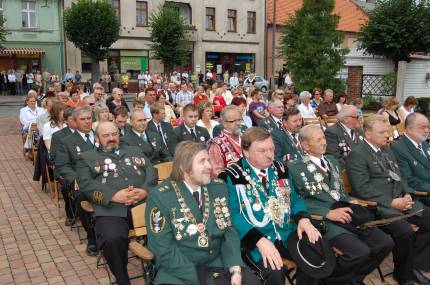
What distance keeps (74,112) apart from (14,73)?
2470 centimetres

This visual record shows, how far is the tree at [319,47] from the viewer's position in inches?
691

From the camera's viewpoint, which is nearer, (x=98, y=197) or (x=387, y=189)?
(x=98, y=197)

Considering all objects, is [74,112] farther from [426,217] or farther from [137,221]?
[426,217]

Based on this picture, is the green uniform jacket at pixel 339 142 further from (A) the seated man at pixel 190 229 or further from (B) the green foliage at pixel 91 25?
(B) the green foliage at pixel 91 25

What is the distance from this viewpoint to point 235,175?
3.70 metres

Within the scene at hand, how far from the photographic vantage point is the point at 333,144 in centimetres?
605

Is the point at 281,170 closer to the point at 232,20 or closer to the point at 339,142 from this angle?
the point at 339,142

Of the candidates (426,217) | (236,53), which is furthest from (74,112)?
(236,53)

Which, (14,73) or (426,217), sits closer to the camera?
(426,217)

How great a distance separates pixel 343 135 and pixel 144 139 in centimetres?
283

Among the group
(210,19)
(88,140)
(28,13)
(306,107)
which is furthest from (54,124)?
(210,19)

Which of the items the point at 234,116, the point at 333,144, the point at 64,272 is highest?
the point at 234,116

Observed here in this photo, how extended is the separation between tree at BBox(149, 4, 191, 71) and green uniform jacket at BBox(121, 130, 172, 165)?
23.6 metres

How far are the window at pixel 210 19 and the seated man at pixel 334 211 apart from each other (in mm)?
33549
